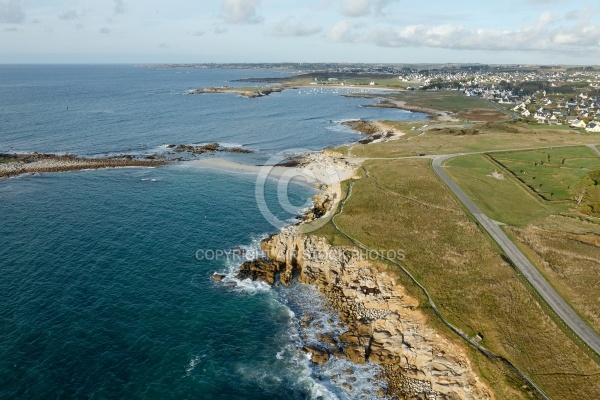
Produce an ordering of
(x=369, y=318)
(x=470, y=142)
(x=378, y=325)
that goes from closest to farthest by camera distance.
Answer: (x=378, y=325) < (x=369, y=318) < (x=470, y=142)

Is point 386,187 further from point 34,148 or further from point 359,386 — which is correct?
point 34,148

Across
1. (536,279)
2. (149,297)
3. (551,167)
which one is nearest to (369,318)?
(536,279)

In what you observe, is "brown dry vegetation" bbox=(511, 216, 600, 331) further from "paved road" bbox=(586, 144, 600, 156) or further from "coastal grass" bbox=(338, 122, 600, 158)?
"paved road" bbox=(586, 144, 600, 156)

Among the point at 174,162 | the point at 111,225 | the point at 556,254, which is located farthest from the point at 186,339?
the point at 174,162

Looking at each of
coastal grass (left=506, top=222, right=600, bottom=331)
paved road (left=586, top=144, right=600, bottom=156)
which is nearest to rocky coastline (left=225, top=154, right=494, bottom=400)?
coastal grass (left=506, top=222, right=600, bottom=331)

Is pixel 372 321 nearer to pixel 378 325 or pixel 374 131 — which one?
pixel 378 325

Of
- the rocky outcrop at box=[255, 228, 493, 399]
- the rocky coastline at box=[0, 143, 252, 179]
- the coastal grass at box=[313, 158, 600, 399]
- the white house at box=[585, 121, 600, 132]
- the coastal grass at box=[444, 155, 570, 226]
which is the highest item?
the white house at box=[585, 121, 600, 132]
